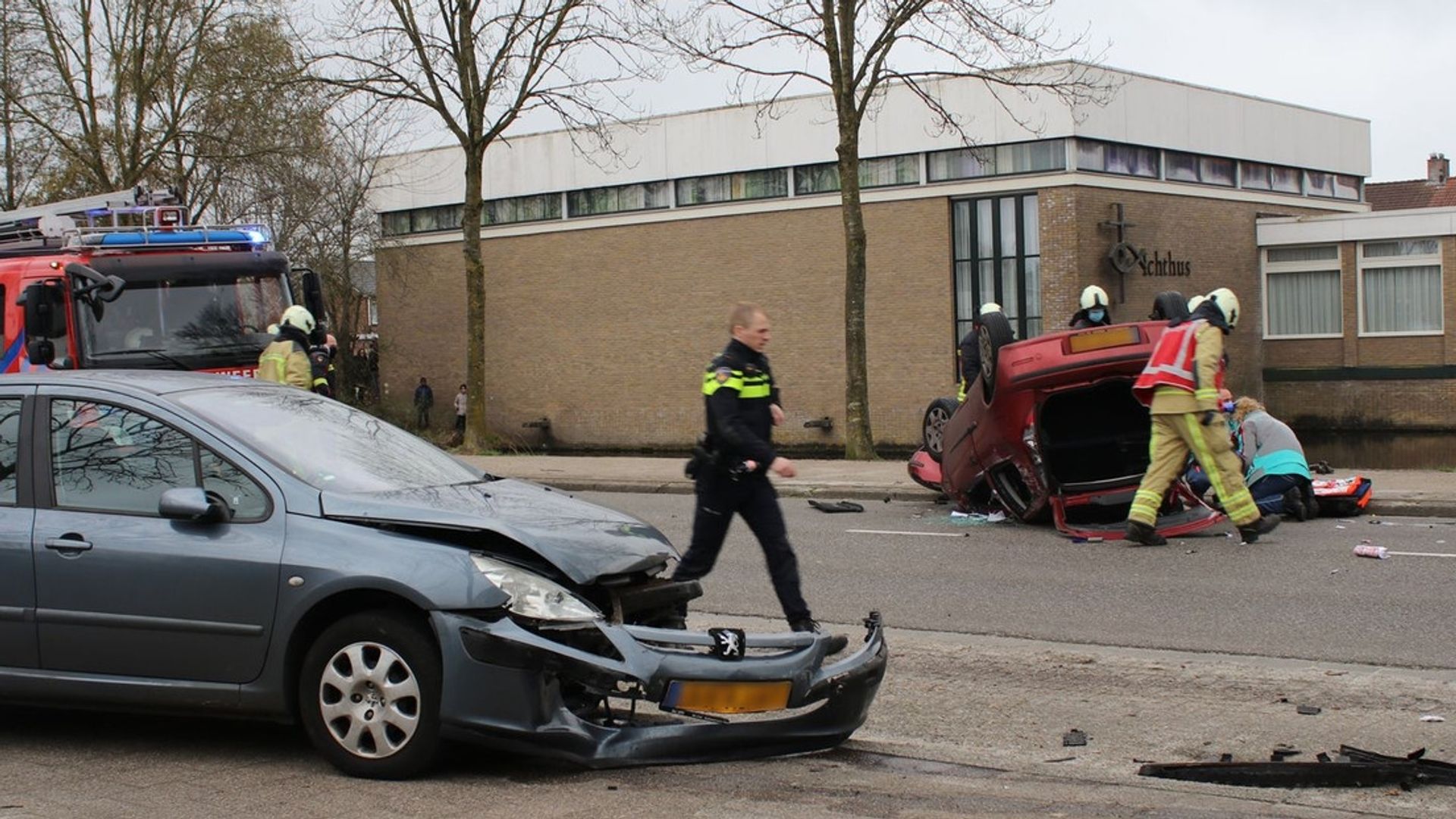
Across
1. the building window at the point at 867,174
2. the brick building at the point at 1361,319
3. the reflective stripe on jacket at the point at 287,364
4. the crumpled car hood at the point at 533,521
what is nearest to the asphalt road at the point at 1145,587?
the crumpled car hood at the point at 533,521

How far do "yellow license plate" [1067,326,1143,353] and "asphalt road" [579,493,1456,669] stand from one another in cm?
148

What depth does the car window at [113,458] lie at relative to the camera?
19.4ft

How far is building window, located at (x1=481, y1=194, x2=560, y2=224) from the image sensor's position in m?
39.0

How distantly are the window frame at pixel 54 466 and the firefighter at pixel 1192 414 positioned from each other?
23.0ft

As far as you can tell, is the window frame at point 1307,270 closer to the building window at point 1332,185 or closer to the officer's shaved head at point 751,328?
the building window at point 1332,185

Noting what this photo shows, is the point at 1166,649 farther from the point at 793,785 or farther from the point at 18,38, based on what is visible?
the point at 18,38

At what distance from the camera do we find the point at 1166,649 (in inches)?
304

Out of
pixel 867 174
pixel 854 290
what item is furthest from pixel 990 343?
pixel 867 174

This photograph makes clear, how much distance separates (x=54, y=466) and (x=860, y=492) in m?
11.3

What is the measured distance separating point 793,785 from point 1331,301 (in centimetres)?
3675

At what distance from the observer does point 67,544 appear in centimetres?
582

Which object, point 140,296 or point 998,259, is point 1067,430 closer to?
point 140,296

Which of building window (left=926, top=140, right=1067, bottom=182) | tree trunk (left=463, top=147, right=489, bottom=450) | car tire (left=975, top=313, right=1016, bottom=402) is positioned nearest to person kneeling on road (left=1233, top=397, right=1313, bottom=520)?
car tire (left=975, top=313, right=1016, bottom=402)

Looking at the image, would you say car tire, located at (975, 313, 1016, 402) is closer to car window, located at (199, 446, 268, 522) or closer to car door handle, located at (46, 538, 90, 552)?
car window, located at (199, 446, 268, 522)
